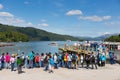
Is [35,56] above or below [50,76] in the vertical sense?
above

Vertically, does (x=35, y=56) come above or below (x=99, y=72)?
above

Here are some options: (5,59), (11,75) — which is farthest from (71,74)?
(5,59)

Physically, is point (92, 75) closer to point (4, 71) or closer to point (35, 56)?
point (35, 56)

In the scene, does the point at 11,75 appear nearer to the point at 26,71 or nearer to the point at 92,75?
the point at 26,71

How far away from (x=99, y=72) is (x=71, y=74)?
3530mm

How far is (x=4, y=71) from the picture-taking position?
2691cm

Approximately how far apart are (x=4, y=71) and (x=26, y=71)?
99.4 inches

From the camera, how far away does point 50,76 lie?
2452cm

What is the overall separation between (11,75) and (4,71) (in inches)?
98.9

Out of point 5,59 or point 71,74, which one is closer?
point 71,74

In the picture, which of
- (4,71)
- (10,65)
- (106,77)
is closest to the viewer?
(106,77)

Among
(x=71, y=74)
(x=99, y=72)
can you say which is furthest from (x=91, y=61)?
(x=71, y=74)

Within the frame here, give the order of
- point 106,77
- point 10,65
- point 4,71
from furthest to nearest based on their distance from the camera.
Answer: point 10,65 → point 4,71 → point 106,77

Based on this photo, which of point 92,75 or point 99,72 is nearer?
point 92,75
